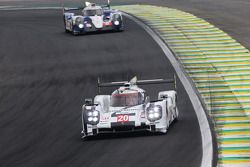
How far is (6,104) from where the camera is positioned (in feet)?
99.5

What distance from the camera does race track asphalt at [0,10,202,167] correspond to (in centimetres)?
2128

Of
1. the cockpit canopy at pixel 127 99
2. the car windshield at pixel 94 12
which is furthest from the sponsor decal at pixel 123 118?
the car windshield at pixel 94 12

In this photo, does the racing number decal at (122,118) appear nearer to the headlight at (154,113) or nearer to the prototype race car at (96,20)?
the headlight at (154,113)

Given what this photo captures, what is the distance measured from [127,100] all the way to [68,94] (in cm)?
745

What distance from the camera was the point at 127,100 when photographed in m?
24.1

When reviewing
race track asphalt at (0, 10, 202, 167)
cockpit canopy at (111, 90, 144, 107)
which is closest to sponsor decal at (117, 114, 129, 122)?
race track asphalt at (0, 10, 202, 167)

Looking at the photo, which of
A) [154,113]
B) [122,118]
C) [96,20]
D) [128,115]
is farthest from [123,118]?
[96,20]

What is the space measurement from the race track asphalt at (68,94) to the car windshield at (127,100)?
1.00m

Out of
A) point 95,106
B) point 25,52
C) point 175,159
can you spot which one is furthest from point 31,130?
point 25,52

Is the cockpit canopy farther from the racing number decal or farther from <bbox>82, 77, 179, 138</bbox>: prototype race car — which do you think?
the racing number decal

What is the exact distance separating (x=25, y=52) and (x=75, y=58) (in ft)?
14.2

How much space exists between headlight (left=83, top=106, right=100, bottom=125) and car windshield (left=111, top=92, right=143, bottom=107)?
96 centimetres

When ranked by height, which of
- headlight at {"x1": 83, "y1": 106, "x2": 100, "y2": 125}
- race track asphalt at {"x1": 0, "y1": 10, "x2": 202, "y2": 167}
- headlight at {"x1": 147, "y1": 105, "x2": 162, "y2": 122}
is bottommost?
race track asphalt at {"x1": 0, "y1": 10, "x2": 202, "y2": 167}

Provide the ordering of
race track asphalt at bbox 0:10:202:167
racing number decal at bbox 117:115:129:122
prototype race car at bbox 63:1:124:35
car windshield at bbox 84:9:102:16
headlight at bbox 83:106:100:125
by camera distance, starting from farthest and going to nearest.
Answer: car windshield at bbox 84:9:102:16 < prototype race car at bbox 63:1:124:35 < headlight at bbox 83:106:100:125 < racing number decal at bbox 117:115:129:122 < race track asphalt at bbox 0:10:202:167
